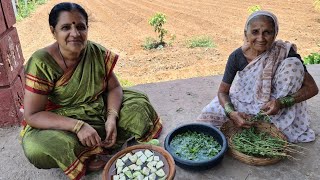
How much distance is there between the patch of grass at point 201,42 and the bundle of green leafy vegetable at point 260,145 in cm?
664

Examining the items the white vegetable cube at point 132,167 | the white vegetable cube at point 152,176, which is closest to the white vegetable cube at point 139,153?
the white vegetable cube at point 132,167

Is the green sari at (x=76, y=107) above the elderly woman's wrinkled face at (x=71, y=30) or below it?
below

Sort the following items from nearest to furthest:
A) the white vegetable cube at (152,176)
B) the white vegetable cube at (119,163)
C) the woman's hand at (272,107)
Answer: the white vegetable cube at (152,176)
the white vegetable cube at (119,163)
the woman's hand at (272,107)

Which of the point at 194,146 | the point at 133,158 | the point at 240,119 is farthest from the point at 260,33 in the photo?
the point at 133,158

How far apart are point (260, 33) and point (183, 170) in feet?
4.02

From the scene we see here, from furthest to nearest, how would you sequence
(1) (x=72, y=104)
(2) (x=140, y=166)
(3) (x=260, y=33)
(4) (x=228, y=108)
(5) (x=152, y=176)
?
(4) (x=228, y=108)
(1) (x=72, y=104)
(3) (x=260, y=33)
(2) (x=140, y=166)
(5) (x=152, y=176)

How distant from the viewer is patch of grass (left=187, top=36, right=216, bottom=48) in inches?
358

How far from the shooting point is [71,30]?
7.27 ft

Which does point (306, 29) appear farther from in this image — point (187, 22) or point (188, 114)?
point (188, 114)

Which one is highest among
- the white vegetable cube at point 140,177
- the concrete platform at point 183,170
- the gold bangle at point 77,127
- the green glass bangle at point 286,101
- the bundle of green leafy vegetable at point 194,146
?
the green glass bangle at point 286,101

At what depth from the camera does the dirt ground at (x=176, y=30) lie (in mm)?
7762

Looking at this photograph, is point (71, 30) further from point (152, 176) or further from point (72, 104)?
point (152, 176)

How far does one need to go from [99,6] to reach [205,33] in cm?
617

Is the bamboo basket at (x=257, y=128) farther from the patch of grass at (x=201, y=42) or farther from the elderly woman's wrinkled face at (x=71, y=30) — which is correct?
the patch of grass at (x=201, y=42)
